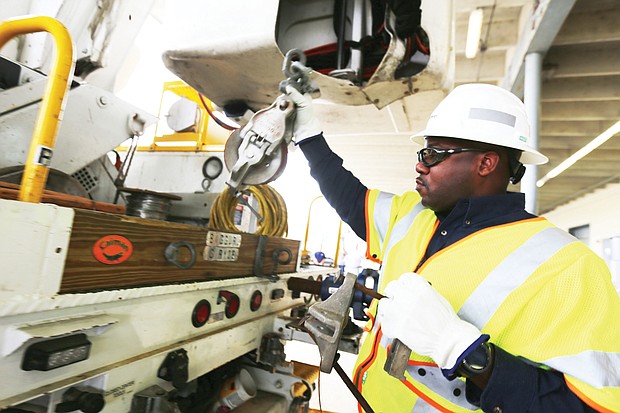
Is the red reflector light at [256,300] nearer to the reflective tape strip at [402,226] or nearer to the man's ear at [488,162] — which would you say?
the reflective tape strip at [402,226]

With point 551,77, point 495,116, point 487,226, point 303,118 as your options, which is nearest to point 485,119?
point 495,116

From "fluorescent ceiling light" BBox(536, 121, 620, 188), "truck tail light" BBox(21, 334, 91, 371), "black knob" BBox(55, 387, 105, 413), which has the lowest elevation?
"black knob" BBox(55, 387, 105, 413)

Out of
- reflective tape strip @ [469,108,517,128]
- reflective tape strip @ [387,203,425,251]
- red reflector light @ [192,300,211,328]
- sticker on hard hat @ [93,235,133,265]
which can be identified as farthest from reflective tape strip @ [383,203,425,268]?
sticker on hard hat @ [93,235,133,265]

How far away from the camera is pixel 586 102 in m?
5.35

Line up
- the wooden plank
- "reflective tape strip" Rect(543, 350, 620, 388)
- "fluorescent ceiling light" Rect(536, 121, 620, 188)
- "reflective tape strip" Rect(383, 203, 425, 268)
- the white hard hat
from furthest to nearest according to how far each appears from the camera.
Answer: "fluorescent ceiling light" Rect(536, 121, 620, 188)
"reflective tape strip" Rect(383, 203, 425, 268)
the white hard hat
the wooden plank
"reflective tape strip" Rect(543, 350, 620, 388)

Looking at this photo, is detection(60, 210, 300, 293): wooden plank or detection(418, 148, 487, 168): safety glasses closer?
detection(60, 210, 300, 293): wooden plank

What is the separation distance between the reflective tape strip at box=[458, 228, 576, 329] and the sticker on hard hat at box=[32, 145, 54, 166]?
1.32m

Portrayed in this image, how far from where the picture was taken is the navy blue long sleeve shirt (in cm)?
94

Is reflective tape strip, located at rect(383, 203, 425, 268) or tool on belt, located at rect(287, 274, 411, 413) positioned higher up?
reflective tape strip, located at rect(383, 203, 425, 268)

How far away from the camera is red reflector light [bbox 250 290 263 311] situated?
205 centimetres

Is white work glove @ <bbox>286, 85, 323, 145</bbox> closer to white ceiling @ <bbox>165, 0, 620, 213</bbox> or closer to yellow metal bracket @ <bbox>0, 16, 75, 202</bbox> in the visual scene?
white ceiling @ <bbox>165, 0, 620, 213</bbox>

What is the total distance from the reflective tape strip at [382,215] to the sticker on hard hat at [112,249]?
108 centimetres

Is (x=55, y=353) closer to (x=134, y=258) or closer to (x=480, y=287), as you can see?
(x=134, y=258)

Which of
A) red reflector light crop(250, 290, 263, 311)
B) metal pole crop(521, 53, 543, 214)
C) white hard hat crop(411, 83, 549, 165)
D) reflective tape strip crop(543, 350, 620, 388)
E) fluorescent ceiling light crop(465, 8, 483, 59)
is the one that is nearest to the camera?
reflective tape strip crop(543, 350, 620, 388)
